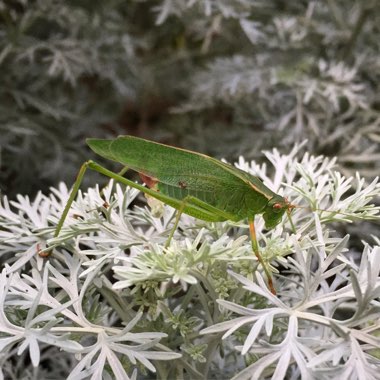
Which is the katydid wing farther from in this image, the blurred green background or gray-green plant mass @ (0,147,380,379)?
the blurred green background

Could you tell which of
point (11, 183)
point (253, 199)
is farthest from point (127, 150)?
point (11, 183)

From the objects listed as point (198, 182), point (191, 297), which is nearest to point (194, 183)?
point (198, 182)

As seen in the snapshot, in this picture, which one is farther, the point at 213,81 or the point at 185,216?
the point at 213,81

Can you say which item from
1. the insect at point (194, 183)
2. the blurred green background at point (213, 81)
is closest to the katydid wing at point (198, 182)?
the insect at point (194, 183)

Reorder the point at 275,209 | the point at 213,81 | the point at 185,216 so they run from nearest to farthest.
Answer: the point at 275,209 → the point at 185,216 → the point at 213,81

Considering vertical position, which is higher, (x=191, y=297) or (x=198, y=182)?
(x=198, y=182)

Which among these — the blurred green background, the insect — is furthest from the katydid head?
the blurred green background

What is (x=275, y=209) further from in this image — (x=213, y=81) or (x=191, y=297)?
(x=213, y=81)
